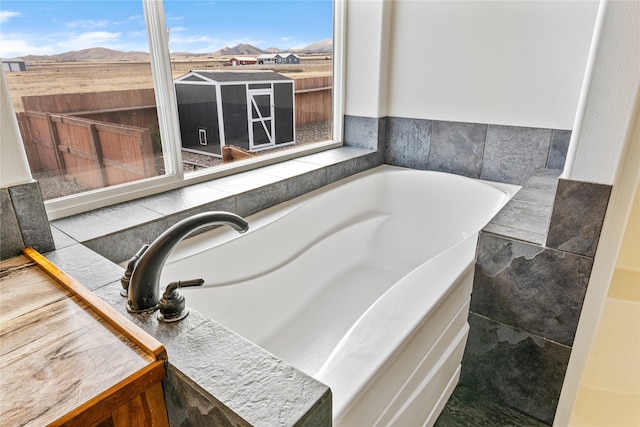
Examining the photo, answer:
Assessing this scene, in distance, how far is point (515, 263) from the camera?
1418mm

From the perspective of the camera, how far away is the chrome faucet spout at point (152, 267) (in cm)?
90

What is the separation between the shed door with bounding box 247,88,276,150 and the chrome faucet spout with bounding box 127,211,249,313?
4.67 feet

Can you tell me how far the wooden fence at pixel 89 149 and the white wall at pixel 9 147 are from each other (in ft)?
1.10

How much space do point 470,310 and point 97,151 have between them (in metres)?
1.63

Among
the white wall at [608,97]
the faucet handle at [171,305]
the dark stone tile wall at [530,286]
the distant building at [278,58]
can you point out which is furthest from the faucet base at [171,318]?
the distant building at [278,58]

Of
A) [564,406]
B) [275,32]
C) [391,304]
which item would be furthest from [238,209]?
[564,406]

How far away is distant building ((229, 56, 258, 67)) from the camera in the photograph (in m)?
2.03

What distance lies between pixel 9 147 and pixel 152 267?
58 centimetres

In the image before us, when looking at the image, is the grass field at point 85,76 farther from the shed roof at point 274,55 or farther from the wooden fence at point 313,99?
the wooden fence at point 313,99

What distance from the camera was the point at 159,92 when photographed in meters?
1.71

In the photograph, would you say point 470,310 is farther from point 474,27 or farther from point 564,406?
point 474,27

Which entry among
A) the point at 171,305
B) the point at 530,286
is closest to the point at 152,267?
the point at 171,305

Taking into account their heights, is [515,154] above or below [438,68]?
below

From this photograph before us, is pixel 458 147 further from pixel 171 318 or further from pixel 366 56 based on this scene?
pixel 171 318
